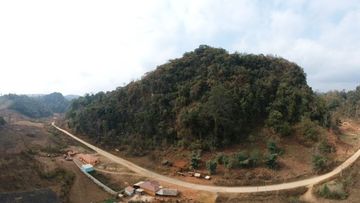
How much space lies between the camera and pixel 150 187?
39.1 metres

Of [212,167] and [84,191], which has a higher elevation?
[212,167]

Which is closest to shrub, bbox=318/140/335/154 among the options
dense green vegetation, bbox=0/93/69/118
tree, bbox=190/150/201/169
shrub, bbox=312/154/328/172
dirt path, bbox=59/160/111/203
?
shrub, bbox=312/154/328/172

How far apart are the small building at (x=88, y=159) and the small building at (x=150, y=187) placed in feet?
36.2

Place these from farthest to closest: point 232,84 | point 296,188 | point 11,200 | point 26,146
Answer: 1. point 232,84
2. point 26,146
3. point 296,188
4. point 11,200

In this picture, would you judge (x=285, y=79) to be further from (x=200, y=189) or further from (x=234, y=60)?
(x=200, y=189)

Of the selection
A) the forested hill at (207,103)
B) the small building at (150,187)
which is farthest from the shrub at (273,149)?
the small building at (150,187)

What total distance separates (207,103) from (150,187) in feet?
53.7

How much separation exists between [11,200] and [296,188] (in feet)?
93.4

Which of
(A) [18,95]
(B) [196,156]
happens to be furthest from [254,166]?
(A) [18,95]

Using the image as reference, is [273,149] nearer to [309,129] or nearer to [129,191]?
[309,129]

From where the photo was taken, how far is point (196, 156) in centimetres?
4525

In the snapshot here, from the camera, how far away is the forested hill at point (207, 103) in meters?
50.0

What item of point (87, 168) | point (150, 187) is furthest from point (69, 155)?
point (150, 187)

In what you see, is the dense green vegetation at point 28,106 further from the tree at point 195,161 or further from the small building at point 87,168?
the tree at point 195,161
